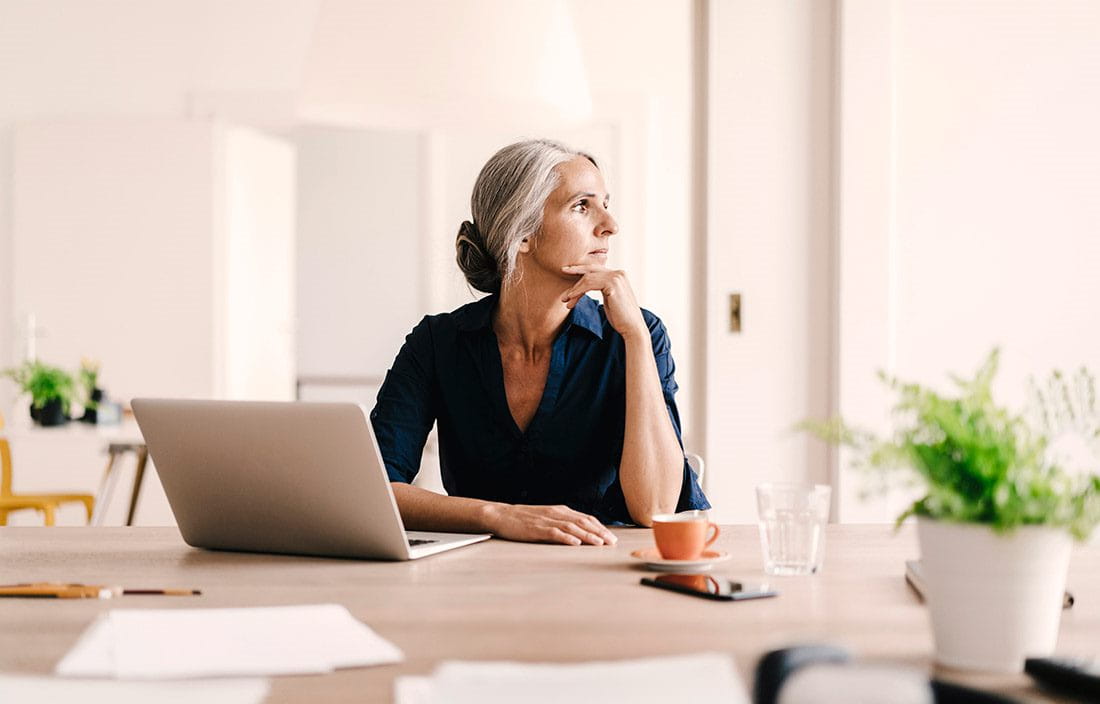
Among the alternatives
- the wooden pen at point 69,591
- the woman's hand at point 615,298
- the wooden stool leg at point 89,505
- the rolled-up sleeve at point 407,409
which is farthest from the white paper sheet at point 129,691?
the wooden stool leg at point 89,505

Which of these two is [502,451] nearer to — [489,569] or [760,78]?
[489,569]

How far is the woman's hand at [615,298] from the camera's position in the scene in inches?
82.6

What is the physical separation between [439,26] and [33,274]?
390 centimetres

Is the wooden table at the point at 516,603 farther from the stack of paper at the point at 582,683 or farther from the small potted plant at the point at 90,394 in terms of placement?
the small potted plant at the point at 90,394

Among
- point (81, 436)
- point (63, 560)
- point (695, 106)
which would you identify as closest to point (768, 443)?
point (695, 106)

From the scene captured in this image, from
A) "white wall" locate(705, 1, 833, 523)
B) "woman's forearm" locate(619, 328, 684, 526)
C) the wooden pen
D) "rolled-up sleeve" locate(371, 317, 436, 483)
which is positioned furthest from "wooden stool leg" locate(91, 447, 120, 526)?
the wooden pen

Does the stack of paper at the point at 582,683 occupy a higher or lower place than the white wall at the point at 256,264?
lower

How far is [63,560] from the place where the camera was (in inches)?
60.4

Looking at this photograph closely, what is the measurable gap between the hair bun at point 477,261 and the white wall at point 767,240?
2.55 m

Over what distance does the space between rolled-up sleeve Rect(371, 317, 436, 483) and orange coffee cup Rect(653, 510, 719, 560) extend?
70 centimetres

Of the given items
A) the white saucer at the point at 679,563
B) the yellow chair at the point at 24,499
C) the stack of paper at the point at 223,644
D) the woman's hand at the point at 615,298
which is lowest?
the yellow chair at the point at 24,499

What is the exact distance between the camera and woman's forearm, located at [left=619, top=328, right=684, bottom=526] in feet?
6.58

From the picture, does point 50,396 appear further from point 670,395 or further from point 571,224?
point 670,395

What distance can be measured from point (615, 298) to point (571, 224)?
23cm
